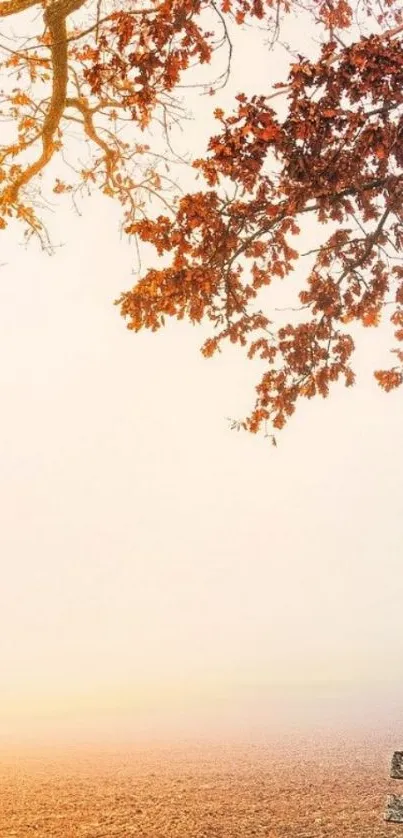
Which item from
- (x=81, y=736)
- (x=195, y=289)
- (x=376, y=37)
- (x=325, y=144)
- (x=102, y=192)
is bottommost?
(x=81, y=736)

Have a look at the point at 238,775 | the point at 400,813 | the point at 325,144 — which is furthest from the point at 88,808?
the point at 325,144

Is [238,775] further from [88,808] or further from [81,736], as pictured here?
[81,736]

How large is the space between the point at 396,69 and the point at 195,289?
2.93m

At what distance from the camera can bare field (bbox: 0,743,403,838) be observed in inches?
252

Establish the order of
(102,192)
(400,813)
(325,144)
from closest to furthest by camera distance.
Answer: (400,813)
(325,144)
(102,192)

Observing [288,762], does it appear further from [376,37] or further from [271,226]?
[376,37]

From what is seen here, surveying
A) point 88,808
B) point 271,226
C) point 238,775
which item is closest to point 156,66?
point 271,226

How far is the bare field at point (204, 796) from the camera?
640cm

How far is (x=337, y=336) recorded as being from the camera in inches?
350

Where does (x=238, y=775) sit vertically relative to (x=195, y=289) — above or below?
below

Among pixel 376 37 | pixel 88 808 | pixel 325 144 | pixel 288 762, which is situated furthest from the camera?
pixel 288 762

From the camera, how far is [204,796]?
804cm

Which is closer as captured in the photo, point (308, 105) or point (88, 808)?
point (308, 105)

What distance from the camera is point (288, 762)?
1123 cm
